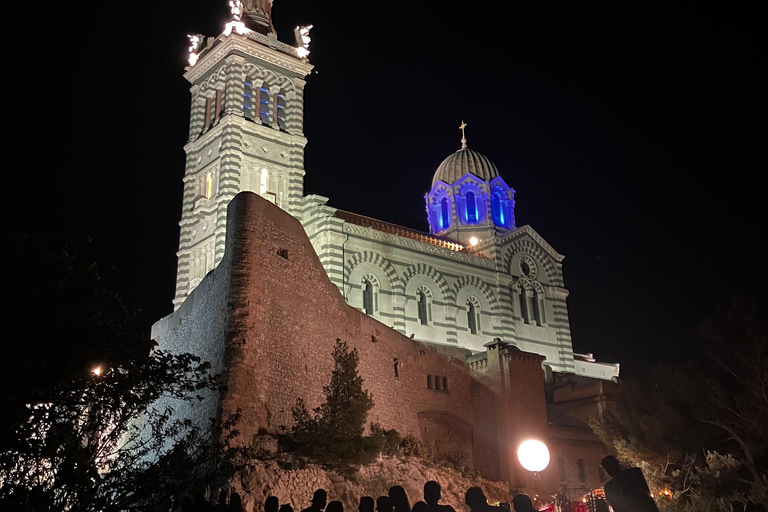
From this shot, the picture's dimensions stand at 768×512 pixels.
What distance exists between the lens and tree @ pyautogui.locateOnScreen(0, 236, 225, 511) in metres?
10.7

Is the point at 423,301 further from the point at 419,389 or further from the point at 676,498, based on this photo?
the point at 676,498

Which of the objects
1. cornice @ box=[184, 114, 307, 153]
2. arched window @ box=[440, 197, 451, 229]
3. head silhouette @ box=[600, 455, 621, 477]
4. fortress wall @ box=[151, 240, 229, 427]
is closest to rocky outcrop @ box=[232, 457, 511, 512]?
fortress wall @ box=[151, 240, 229, 427]

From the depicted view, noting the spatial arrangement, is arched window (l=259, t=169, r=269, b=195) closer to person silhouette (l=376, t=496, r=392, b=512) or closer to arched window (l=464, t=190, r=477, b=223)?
arched window (l=464, t=190, r=477, b=223)

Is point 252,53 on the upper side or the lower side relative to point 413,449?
upper

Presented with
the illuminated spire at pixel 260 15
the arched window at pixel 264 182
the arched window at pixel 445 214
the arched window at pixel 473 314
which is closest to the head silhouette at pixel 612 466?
the arched window at pixel 264 182

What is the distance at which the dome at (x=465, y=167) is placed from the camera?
4188 centimetres

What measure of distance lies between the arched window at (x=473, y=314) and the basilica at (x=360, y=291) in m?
0.11

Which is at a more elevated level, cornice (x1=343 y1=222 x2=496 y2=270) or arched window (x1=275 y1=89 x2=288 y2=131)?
arched window (x1=275 y1=89 x2=288 y2=131)

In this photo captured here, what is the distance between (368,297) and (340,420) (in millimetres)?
12823

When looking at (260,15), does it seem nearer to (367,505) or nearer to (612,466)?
(367,505)

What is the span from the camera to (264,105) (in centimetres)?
3503

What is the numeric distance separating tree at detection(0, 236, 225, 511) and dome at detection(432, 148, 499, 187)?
95.9 feet

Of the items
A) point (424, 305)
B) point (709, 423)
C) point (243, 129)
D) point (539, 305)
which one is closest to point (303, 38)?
point (243, 129)

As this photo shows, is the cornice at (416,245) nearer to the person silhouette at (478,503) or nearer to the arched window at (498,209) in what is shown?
the arched window at (498,209)
